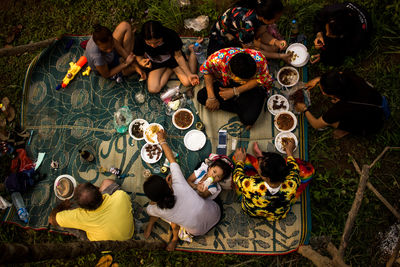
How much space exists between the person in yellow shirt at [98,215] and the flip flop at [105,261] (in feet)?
2.94

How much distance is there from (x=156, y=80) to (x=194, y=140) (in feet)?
4.50

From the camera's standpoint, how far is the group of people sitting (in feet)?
11.2

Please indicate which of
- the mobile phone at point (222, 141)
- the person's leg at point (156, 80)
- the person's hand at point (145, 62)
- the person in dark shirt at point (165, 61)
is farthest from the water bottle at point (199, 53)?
the mobile phone at point (222, 141)

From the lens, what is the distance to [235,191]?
432 cm

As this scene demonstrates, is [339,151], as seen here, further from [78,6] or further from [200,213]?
[78,6]

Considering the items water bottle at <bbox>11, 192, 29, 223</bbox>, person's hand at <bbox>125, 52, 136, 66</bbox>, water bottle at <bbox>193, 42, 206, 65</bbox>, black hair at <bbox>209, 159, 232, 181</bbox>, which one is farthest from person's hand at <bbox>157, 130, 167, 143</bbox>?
water bottle at <bbox>11, 192, 29, 223</bbox>

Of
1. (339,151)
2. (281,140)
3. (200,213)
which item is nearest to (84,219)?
(200,213)

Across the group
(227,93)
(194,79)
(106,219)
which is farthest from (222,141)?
(106,219)

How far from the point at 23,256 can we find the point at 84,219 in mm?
1326

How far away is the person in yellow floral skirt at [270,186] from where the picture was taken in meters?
3.16

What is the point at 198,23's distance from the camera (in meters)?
5.16

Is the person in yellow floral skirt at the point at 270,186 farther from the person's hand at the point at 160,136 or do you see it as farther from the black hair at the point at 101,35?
the black hair at the point at 101,35

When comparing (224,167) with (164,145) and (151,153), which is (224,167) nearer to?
(164,145)

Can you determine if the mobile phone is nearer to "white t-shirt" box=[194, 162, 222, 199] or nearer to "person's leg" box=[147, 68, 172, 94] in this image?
"white t-shirt" box=[194, 162, 222, 199]
